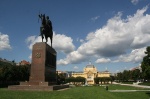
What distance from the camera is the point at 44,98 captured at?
57.4ft

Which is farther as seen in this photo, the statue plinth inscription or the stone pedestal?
the statue plinth inscription

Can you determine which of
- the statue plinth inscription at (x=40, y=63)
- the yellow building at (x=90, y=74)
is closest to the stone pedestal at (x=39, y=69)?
the statue plinth inscription at (x=40, y=63)

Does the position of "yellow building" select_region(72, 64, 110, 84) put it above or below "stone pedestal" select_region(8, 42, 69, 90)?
above

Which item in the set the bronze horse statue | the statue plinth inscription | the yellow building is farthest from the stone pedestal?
the yellow building

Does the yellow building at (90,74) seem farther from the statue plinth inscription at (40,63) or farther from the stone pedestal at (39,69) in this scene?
the stone pedestal at (39,69)

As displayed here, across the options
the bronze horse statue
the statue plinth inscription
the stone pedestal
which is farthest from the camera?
the bronze horse statue

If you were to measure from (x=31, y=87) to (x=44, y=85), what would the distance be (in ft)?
4.87

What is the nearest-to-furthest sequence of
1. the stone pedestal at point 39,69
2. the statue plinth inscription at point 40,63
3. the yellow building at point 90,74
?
the stone pedestal at point 39,69, the statue plinth inscription at point 40,63, the yellow building at point 90,74

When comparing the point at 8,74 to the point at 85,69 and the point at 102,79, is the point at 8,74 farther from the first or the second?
the point at 85,69

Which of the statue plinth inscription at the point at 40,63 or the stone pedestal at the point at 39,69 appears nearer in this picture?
the stone pedestal at the point at 39,69

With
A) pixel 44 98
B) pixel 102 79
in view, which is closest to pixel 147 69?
pixel 44 98

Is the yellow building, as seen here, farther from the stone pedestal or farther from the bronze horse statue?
the stone pedestal

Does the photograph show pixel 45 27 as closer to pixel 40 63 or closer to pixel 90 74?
pixel 40 63

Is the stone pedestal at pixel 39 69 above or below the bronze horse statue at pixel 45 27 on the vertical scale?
below
